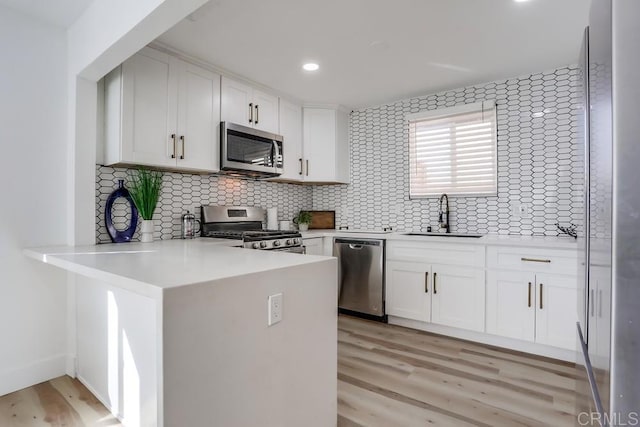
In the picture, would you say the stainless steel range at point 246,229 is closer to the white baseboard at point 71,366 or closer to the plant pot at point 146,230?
the plant pot at point 146,230

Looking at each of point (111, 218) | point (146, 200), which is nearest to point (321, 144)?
point (146, 200)

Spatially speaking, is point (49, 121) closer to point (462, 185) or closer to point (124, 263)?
point (124, 263)

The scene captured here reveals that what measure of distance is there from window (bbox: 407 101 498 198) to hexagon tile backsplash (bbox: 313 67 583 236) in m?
0.08

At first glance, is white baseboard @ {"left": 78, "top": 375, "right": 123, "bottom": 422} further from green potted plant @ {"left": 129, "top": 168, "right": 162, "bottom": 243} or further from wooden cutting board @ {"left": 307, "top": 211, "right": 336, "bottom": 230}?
wooden cutting board @ {"left": 307, "top": 211, "right": 336, "bottom": 230}

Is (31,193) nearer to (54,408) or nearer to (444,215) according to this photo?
(54,408)

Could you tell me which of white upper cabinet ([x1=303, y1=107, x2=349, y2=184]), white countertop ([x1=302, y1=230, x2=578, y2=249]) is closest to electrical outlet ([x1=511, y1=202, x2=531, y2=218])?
white countertop ([x1=302, y1=230, x2=578, y2=249])

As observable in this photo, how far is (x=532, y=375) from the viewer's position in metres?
2.31

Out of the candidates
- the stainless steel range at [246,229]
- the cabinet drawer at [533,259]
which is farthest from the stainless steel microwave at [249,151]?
the cabinet drawer at [533,259]

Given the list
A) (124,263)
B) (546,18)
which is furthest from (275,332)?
(546,18)

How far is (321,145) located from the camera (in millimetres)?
3936

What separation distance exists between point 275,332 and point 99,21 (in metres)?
1.99

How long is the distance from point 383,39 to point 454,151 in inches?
58.8

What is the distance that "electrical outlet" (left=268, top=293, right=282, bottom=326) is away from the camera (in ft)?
4.28

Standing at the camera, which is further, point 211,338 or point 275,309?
point 275,309
